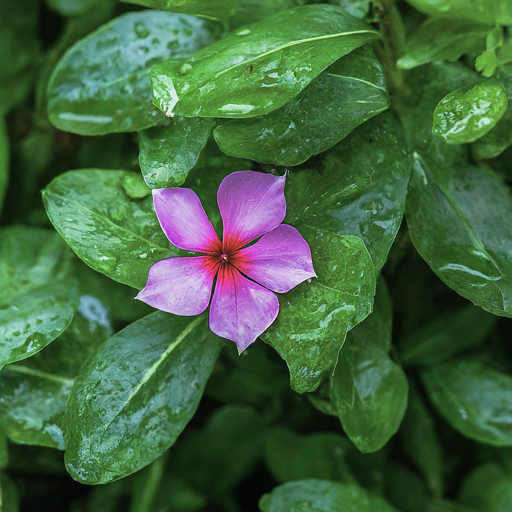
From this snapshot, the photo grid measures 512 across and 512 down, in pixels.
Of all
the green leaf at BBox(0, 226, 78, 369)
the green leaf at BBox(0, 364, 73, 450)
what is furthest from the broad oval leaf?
the green leaf at BBox(0, 364, 73, 450)

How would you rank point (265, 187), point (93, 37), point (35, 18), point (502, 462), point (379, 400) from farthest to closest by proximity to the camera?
point (35, 18) → point (502, 462) → point (93, 37) → point (379, 400) → point (265, 187)

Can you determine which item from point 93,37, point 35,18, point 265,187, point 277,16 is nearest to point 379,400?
point 265,187

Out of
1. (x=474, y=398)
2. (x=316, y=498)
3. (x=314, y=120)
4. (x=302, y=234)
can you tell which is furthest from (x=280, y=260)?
(x=474, y=398)

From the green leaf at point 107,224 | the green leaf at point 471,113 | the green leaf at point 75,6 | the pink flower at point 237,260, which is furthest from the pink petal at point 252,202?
the green leaf at point 75,6

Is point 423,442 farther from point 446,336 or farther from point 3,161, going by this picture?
point 3,161

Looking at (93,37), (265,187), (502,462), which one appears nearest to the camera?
(265,187)

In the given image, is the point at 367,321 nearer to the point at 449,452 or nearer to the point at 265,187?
the point at 265,187

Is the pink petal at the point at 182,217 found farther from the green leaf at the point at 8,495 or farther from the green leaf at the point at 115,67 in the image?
the green leaf at the point at 8,495
